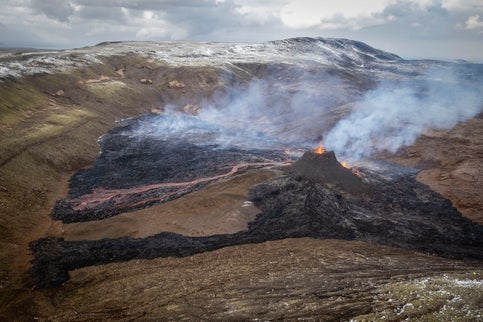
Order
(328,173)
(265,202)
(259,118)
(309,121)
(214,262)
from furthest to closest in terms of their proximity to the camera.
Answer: (259,118) < (309,121) < (328,173) < (265,202) < (214,262)

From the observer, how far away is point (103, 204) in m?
37.4

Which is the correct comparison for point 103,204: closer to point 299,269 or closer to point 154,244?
point 154,244

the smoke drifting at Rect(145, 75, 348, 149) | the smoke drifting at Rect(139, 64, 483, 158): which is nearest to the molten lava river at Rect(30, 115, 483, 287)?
the smoke drifting at Rect(139, 64, 483, 158)

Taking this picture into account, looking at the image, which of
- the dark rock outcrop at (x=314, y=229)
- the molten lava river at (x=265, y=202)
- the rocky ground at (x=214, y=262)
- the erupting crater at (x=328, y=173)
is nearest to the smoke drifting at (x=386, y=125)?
the rocky ground at (x=214, y=262)

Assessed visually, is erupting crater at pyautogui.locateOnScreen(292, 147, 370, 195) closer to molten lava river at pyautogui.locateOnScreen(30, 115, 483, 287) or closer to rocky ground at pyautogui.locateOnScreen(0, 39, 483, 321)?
molten lava river at pyautogui.locateOnScreen(30, 115, 483, 287)

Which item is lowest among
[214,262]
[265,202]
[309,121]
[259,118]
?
[214,262]

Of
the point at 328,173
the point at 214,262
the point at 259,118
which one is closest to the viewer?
the point at 214,262

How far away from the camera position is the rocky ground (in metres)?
15.1

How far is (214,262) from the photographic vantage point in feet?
81.0

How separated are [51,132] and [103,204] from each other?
23916 millimetres

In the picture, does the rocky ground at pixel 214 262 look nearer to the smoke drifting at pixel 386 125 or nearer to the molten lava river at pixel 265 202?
the molten lava river at pixel 265 202

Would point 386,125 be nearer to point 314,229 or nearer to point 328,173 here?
point 328,173

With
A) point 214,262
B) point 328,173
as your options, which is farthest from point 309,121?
point 214,262

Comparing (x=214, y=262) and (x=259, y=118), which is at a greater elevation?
(x=259, y=118)
